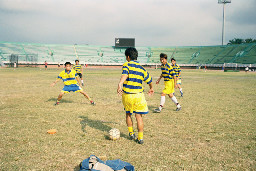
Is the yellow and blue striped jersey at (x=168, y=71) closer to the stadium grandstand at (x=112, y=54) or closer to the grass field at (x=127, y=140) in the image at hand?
the grass field at (x=127, y=140)

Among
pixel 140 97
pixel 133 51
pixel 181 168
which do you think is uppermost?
pixel 133 51

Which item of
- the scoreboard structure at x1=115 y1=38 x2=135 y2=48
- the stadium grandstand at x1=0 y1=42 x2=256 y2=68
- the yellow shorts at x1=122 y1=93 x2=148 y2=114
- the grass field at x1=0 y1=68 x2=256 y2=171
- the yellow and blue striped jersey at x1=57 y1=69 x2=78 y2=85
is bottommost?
the grass field at x1=0 y1=68 x2=256 y2=171

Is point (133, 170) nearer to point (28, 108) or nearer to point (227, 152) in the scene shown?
point (227, 152)

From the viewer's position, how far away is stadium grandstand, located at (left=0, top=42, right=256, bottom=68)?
6581cm

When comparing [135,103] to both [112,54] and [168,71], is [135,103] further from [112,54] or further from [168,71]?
[112,54]

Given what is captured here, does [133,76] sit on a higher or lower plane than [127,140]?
higher

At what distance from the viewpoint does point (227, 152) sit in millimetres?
4578

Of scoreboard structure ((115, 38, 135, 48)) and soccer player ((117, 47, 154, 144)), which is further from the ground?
scoreboard structure ((115, 38, 135, 48))

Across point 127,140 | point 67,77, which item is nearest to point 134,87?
point 127,140

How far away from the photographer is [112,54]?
80000mm

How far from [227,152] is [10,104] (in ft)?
28.9

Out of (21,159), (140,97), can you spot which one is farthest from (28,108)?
(140,97)

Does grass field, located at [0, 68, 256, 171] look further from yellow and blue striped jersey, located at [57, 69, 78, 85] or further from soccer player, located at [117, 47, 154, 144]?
yellow and blue striped jersey, located at [57, 69, 78, 85]

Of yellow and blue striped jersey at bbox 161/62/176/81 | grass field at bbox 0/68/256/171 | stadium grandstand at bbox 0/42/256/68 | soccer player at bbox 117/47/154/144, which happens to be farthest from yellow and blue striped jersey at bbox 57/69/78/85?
stadium grandstand at bbox 0/42/256/68
